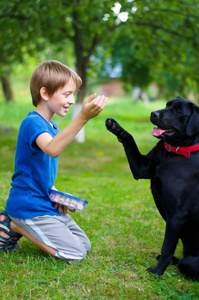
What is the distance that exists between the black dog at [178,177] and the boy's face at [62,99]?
37 cm

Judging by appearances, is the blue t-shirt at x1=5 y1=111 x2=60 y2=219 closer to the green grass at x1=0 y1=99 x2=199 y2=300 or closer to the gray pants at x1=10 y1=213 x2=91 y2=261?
the gray pants at x1=10 y1=213 x2=91 y2=261

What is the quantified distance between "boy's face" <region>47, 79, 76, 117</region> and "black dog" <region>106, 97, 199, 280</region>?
0.37 metres

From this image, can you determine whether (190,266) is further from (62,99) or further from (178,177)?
(62,99)

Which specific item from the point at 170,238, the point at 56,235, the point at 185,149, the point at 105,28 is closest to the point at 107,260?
the point at 56,235

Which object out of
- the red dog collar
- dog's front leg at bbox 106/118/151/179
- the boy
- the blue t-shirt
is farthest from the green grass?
the red dog collar

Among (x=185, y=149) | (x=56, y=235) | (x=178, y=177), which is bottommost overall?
(x=56, y=235)

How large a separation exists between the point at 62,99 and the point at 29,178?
0.66 m

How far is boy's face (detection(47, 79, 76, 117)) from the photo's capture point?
271 centimetres

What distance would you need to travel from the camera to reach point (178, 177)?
2615 mm

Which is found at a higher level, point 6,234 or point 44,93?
point 44,93

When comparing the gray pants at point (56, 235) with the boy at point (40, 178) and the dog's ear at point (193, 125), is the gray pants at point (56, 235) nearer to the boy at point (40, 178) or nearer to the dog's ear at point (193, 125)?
the boy at point (40, 178)

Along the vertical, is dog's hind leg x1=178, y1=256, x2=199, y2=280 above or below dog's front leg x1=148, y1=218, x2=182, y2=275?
below

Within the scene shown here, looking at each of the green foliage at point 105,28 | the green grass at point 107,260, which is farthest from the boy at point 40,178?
the green foliage at point 105,28

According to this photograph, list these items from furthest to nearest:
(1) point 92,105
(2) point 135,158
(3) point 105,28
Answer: (3) point 105,28, (2) point 135,158, (1) point 92,105
